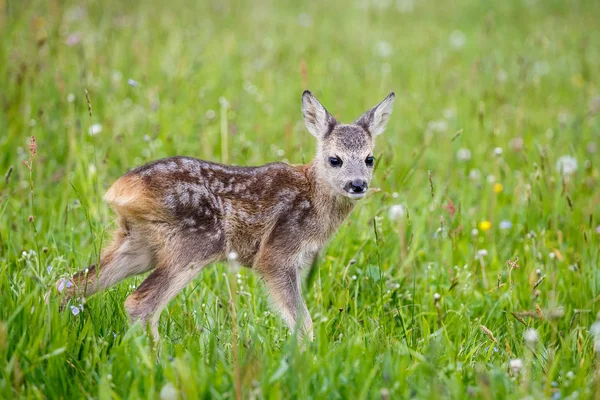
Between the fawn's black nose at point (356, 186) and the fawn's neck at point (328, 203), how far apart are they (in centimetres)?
30

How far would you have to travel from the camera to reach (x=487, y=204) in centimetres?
681

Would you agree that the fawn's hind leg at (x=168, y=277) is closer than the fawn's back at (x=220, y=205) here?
Yes

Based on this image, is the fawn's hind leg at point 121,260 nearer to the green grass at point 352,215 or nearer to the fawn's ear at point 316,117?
the green grass at point 352,215

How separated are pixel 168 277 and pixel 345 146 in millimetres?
1660

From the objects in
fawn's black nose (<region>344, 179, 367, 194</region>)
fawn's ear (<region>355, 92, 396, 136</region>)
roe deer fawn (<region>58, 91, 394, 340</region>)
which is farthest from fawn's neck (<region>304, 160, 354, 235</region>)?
fawn's ear (<region>355, 92, 396, 136</region>)

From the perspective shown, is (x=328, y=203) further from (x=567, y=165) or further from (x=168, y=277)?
(x=567, y=165)

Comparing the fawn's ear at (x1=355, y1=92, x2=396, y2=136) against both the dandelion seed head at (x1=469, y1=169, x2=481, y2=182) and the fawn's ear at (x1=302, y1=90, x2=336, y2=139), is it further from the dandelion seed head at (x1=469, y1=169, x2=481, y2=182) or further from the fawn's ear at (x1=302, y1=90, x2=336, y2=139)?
the dandelion seed head at (x1=469, y1=169, x2=481, y2=182)

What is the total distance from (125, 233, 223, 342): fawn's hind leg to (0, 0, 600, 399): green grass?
0.40ft

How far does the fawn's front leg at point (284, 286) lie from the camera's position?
192 inches

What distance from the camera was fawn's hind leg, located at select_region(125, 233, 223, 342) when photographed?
14.4ft

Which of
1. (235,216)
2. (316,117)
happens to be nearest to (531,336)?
(235,216)

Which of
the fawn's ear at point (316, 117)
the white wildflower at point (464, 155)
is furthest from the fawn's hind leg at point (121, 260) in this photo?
the white wildflower at point (464, 155)

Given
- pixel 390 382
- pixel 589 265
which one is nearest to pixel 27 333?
pixel 390 382

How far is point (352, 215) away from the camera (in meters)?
5.98
